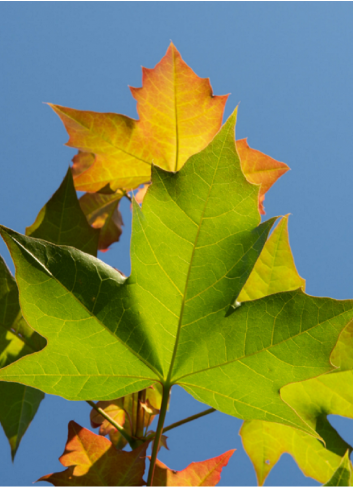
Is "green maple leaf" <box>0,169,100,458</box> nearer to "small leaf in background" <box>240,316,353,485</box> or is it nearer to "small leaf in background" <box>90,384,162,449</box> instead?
"small leaf in background" <box>90,384,162,449</box>

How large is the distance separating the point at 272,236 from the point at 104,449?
16.6 inches

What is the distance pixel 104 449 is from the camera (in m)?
0.60

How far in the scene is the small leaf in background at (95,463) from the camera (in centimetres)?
58

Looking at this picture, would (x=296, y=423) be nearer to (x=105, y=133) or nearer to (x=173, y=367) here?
(x=173, y=367)

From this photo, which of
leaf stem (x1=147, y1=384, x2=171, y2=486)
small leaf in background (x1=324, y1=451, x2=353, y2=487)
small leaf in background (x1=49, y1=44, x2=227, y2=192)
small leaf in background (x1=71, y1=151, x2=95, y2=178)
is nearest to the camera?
small leaf in background (x1=324, y1=451, x2=353, y2=487)

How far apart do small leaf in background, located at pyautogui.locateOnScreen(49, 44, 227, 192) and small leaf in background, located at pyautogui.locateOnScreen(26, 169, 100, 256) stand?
18cm

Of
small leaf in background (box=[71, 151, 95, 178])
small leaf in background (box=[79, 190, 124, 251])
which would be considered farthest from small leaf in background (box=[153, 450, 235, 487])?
small leaf in background (box=[71, 151, 95, 178])

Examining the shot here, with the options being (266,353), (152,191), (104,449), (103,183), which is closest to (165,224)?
(152,191)

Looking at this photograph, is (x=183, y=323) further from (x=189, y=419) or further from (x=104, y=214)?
(x=104, y=214)

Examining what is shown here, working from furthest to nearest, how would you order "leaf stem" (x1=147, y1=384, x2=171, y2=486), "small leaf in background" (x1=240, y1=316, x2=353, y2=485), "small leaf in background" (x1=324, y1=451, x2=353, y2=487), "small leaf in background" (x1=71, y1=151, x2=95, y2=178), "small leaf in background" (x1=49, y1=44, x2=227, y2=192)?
1. "small leaf in background" (x1=71, y1=151, x2=95, y2=178)
2. "small leaf in background" (x1=49, y1=44, x2=227, y2=192)
3. "small leaf in background" (x1=240, y1=316, x2=353, y2=485)
4. "leaf stem" (x1=147, y1=384, x2=171, y2=486)
5. "small leaf in background" (x1=324, y1=451, x2=353, y2=487)

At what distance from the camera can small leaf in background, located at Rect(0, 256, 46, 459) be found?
66 cm

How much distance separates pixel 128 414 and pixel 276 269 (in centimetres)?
38

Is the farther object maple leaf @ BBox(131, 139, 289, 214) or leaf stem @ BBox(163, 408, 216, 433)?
maple leaf @ BBox(131, 139, 289, 214)

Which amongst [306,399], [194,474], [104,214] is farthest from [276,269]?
[104,214]
